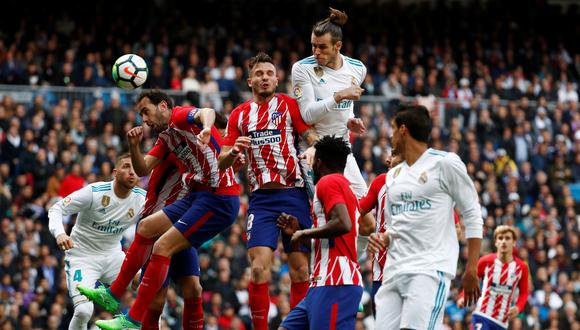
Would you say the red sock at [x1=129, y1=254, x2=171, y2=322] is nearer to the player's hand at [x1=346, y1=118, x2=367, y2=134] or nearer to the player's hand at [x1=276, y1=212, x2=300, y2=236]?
the player's hand at [x1=276, y1=212, x2=300, y2=236]

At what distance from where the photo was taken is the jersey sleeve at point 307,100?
1090 cm

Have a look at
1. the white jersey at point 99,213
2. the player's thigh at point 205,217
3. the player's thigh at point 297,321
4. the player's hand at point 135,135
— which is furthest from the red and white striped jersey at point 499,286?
the player's thigh at point 297,321

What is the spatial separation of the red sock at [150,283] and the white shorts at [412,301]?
2.87 m

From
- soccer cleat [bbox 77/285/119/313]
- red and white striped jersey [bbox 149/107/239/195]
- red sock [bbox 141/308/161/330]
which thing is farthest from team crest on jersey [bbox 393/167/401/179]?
soccer cleat [bbox 77/285/119/313]

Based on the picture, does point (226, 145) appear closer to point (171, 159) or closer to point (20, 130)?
point (171, 159)

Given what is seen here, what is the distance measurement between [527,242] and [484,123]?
357cm

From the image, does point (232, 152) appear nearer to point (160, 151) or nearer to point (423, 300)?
point (160, 151)

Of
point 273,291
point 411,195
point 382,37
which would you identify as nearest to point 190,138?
point 411,195

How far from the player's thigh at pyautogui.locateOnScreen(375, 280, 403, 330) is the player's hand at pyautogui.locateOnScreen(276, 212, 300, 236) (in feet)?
5.40

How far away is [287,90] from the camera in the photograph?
2472cm

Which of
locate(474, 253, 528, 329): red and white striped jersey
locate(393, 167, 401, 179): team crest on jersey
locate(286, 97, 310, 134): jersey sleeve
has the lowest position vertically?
locate(474, 253, 528, 329): red and white striped jersey

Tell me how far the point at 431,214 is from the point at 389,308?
0.84 m

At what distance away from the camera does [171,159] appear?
12.0 m

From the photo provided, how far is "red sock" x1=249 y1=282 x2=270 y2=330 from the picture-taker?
428 inches
